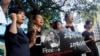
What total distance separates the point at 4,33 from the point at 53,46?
47 cm

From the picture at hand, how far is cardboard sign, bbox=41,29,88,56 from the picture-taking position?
6.78 ft

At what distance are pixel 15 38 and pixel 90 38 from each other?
750 mm

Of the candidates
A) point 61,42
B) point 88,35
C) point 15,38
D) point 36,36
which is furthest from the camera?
point 88,35

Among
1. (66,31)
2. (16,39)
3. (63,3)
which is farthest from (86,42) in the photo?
(16,39)

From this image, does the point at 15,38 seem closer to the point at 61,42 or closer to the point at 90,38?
the point at 61,42

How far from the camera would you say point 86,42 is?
7.32ft

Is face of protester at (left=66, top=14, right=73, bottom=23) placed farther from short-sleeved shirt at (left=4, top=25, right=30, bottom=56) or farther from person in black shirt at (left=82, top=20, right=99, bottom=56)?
short-sleeved shirt at (left=4, top=25, right=30, bottom=56)

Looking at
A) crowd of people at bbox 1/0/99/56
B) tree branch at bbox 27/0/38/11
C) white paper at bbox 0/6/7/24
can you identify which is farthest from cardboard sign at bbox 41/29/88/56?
white paper at bbox 0/6/7/24

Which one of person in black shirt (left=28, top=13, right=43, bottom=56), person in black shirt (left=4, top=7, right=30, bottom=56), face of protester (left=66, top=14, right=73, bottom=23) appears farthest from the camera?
face of protester (left=66, top=14, right=73, bottom=23)

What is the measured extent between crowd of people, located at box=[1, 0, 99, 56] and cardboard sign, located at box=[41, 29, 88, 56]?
0.04 metres

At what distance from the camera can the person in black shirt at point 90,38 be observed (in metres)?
2.22

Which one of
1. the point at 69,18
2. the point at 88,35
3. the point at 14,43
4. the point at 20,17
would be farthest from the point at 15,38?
the point at 88,35

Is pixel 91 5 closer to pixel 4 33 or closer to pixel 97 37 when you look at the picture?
pixel 97 37

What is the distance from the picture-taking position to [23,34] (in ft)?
6.15
